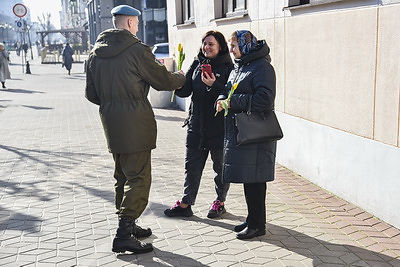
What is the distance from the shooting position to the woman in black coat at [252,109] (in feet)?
13.9

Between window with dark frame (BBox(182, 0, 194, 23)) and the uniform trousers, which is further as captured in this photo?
window with dark frame (BBox(182, 0, 194, 23))

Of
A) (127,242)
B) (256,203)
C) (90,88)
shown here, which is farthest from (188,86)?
(127,242)

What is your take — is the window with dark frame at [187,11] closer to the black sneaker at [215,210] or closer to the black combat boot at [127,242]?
the black sneaker at [215,210]

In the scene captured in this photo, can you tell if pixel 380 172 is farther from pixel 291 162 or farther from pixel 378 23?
pixel 291 162

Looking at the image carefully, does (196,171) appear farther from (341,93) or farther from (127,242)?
(341,93)

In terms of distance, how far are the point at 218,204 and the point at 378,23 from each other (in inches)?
92.2

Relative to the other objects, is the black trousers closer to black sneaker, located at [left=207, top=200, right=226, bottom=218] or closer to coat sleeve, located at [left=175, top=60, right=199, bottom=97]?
black sneaker, located at [left=207, top=200, right=226, bottom=218]

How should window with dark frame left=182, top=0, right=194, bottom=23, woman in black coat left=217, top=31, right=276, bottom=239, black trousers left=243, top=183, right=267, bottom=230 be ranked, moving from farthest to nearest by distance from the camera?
1. window with dark frame left=182, top=0, right=194, bottom=23
2. black trousers left=243, top=183, right=267, bottom=230
3. woman in black coat left=217, top=31, right=276, bottom=239

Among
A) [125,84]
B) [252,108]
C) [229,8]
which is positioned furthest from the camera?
[229,8]

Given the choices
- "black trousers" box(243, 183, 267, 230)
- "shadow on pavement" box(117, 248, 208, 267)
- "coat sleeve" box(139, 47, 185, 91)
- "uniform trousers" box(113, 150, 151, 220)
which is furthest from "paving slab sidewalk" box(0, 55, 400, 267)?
"coat sleeve" box(139, 47, 185, 91)

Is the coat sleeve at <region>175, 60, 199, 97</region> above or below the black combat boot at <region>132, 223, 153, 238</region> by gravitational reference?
above

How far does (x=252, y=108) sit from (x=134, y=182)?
45.5 inches

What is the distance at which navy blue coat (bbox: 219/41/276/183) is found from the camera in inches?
167

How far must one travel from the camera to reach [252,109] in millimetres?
4270
